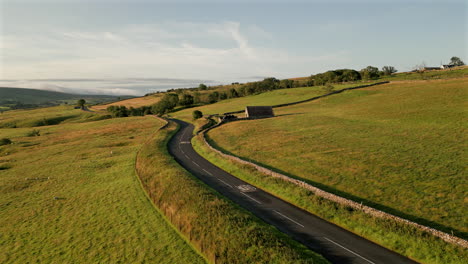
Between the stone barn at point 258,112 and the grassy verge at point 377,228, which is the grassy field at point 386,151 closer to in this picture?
the grassy verge at point 377,228

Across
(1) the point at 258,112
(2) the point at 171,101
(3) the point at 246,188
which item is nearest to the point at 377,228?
(3) the point at 246,188

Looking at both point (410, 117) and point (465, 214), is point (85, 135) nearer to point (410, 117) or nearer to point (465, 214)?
point (465, 214)

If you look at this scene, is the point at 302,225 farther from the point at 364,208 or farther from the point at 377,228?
the point at 377,228

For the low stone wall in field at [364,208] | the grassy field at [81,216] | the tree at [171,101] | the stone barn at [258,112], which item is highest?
the tree at [171,101]

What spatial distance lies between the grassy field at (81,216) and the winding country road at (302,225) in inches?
306

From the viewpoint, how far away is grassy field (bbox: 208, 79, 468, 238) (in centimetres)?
2167

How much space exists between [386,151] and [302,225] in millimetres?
21961

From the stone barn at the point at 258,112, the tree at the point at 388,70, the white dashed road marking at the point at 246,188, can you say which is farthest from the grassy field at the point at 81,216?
the tree at the point at 388,70

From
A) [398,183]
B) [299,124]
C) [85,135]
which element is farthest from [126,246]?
[85,135]

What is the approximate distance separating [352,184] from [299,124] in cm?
3436

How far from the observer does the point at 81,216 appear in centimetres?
2531

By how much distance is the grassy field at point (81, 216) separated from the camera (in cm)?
1906

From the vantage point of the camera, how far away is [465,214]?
18891 millimetres

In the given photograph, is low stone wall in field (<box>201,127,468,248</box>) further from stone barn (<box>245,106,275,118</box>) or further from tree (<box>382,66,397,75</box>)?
tree (<box>382,66,397,75</box>)
